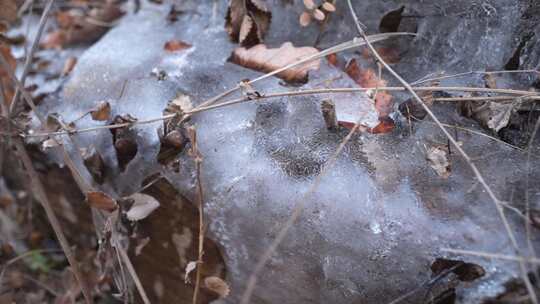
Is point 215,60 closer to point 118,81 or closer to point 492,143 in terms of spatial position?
point 118,81

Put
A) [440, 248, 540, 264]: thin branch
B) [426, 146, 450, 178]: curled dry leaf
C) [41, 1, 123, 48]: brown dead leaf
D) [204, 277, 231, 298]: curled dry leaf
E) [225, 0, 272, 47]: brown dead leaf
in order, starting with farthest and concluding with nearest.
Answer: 1. [41, 1, 123, 48]: brown dead leaf
2. [225, 0, 272, 47]: brown dead leaf
3. [204, 277, 231, 298]: curled dry leaf
4. [426, 146, 450, 178]: curled dry leaf
5. [440, 248, 540, 264]: thin branch

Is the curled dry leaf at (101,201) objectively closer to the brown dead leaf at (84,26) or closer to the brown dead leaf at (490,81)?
the brown dead leaf at (84,26)

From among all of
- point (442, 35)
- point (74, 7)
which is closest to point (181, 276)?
point (442, 35)

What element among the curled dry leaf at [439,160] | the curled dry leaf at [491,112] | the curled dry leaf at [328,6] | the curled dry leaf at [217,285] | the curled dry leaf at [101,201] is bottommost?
the curled dry leaf at [217,285]

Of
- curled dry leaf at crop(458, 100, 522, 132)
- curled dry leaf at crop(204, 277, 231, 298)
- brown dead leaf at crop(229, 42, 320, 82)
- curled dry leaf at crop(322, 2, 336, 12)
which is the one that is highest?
curled dry leaf at crop(322, 2, 336, 12)

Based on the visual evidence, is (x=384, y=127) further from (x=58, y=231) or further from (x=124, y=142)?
(x=58, y=231)

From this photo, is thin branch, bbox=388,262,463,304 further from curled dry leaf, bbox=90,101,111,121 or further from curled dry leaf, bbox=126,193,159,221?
curled dry leaf, bbox=90,101,111,121

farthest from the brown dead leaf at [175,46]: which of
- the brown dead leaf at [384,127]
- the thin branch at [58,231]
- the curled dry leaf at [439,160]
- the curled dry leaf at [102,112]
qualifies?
the curled dry leaf at [439,160]

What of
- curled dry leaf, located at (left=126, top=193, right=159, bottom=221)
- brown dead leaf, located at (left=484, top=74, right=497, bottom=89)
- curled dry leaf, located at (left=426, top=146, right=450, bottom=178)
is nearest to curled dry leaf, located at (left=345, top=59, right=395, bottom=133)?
curled dry leaf, located at (left=426, top=146, right=450, bottom=178)
